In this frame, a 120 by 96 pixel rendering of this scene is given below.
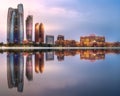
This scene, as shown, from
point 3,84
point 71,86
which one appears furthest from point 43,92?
point 3,84

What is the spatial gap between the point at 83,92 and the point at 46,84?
3436 millimetres

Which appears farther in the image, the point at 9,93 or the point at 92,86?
the point at 92,86

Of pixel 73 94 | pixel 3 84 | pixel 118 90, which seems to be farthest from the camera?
pixel 3 84

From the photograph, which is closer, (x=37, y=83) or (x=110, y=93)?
(x=110, y=93)

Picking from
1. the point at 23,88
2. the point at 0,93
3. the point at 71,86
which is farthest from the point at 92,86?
the point at 0,93

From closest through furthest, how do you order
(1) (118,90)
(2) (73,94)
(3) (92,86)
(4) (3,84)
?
(2) (73,94), (1) (118,90), (3) (92,86), (4) (3,84)

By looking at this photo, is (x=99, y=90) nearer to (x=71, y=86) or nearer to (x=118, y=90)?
(x=118, y=90)

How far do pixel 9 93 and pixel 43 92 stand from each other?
1.55m

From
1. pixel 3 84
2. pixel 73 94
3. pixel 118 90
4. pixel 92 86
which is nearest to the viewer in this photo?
pixel 73 94

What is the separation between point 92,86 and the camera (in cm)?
1762

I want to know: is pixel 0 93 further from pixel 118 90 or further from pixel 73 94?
pixel 118 90

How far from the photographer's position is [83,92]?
15.7m

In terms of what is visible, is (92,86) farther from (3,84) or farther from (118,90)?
(3,84)

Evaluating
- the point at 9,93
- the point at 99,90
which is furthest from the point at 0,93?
the point at 99,90
